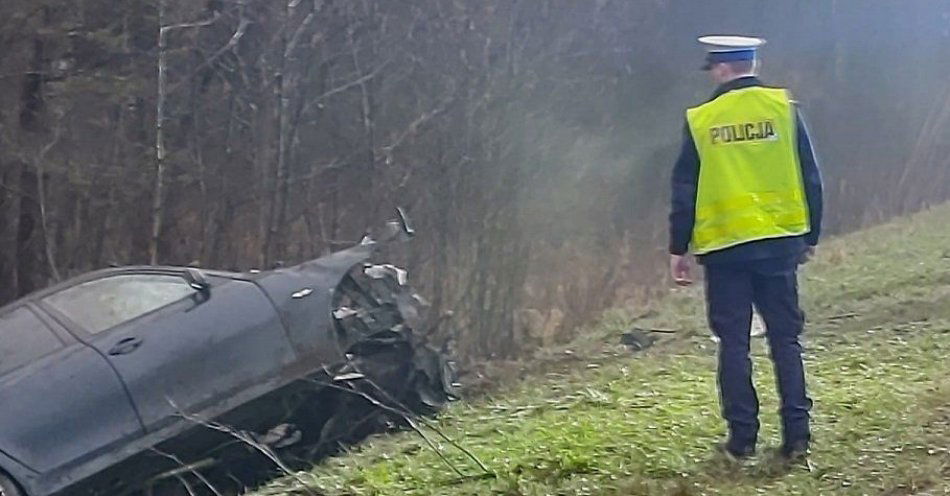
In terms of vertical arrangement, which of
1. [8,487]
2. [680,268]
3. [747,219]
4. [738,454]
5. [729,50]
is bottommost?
[8,487]

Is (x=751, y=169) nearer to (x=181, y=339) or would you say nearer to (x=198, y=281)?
(x=181, y=339)

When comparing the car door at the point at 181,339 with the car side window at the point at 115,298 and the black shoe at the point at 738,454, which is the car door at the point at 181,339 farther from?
the black shoe at the point at 738,454

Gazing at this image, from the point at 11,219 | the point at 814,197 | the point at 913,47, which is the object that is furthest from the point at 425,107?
the point at 913,47

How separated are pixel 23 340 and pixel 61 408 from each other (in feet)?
2.35

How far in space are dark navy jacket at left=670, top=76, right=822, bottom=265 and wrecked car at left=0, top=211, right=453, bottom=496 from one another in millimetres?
1893

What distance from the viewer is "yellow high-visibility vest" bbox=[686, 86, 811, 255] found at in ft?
16.4

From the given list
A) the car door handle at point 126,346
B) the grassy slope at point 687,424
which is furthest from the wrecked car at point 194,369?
the grassy slope at point 687,424

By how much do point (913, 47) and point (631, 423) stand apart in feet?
57.5

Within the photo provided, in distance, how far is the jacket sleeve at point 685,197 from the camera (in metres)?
5.07

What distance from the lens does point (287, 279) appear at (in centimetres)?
686

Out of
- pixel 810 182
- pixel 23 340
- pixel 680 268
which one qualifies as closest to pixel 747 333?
pixel 680 268

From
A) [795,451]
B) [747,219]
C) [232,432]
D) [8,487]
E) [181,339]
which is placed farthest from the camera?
[181,339]

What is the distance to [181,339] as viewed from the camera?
636 centimetres

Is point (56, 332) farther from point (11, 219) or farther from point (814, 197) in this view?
point (11, 219)
